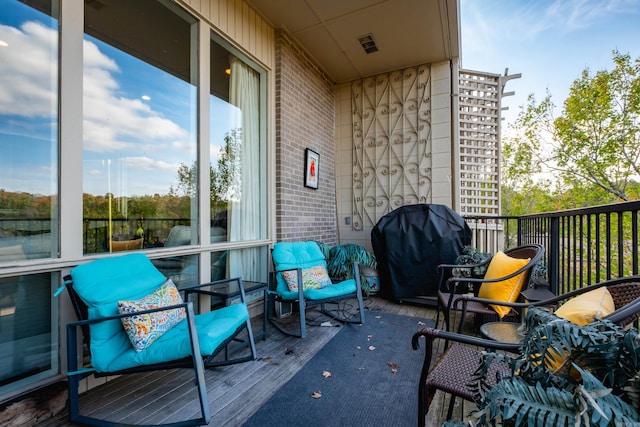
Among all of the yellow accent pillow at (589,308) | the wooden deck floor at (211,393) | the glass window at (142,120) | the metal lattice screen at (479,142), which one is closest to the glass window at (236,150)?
the glass window at (142,120)

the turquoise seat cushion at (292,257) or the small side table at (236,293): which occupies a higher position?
the turquoise seat cushion at (292,257)

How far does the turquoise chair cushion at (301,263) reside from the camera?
2.84 metres

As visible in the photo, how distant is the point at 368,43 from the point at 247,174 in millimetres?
2526

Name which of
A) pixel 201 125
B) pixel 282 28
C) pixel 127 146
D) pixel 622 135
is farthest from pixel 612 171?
pixel 127 146

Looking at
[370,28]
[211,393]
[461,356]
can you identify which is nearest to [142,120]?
[211,393]

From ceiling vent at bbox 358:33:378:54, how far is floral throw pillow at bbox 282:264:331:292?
121 inches

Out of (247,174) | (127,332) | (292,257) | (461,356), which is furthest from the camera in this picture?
(247,174)

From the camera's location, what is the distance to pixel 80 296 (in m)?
1.63

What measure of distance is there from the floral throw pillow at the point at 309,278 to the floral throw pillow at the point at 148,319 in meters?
1.14

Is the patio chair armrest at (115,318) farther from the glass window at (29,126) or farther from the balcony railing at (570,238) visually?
the balcony railing at (570,238)

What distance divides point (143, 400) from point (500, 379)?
6.55 feet

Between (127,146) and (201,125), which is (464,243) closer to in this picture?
(201,125)

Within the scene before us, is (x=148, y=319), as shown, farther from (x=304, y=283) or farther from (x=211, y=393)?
(x=304, y=283)

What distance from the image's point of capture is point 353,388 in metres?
1.92
